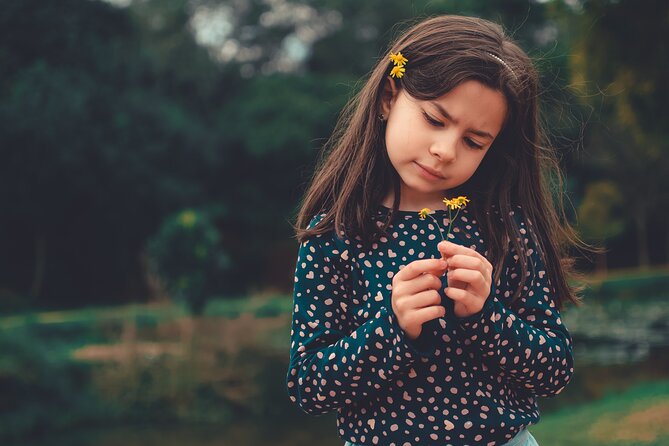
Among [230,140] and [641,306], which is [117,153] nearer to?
[230,140]

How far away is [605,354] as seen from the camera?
10578 millimetres

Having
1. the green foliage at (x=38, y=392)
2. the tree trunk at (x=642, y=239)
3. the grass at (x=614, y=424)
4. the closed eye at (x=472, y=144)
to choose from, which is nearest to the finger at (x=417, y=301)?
the closed eye at (x=472, y=144)

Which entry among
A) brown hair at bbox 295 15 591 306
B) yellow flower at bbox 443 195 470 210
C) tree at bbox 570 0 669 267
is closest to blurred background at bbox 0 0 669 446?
tree at bbox 570 0 669 267

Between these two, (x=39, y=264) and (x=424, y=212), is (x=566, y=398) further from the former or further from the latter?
(x=39, y=264)

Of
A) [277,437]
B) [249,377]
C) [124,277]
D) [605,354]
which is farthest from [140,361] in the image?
[124,277]

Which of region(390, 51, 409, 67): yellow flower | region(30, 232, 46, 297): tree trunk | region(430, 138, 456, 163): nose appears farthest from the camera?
region(30, 232, 46, 297): tree trunk

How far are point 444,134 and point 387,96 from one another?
21 cm

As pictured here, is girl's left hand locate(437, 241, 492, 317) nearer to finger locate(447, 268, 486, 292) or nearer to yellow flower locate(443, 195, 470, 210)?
finger locate(447, 268, 486, 292)

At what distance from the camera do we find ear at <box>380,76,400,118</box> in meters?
1.53

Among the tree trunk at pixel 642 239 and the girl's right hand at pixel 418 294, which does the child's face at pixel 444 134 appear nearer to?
the girl's right hand at pixel 418 294

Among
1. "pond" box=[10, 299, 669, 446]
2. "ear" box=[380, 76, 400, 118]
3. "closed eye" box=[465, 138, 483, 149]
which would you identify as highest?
→ "ear" box=[380, 76, 400, 118]

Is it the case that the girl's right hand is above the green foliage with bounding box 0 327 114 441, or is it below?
below

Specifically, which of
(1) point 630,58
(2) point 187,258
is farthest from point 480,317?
(2) point 187,258

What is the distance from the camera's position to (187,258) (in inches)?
491
